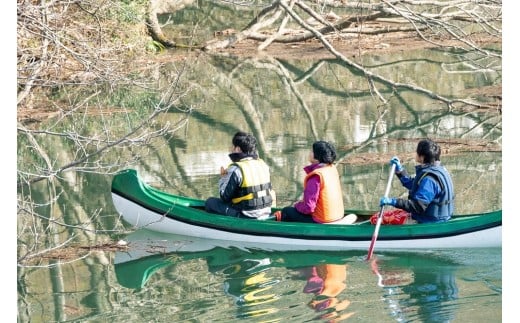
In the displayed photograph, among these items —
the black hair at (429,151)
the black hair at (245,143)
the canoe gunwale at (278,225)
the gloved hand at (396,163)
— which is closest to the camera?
the black hair at (429,151)

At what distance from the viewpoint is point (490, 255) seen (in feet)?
28.9

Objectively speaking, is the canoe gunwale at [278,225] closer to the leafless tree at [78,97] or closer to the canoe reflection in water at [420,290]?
the canoe reflection in water at [420,290]

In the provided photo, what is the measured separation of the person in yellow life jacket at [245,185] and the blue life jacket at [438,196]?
139cm

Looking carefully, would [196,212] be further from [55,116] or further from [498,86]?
[498,86]

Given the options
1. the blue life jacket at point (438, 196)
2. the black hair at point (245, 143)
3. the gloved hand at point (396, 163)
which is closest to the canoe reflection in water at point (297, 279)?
the blue life jacket at point (438, 196)

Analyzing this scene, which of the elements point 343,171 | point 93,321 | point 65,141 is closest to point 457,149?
point 343,171

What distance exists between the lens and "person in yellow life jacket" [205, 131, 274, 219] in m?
9.41

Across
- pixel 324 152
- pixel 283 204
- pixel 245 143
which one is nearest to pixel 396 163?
pixel 324 152

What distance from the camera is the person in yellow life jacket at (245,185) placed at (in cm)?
941

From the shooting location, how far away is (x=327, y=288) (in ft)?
26.8

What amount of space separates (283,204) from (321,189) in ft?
6.03

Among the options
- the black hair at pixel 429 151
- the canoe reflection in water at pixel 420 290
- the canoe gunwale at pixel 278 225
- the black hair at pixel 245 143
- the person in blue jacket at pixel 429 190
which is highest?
the black hair at pixel 245 143

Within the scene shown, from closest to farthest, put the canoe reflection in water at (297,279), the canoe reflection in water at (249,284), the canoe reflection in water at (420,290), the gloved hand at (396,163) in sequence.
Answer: the canoe reflection in water at (420,290)
the canoe reflection in water at (297,279)
the canoe reflection in water at (249,284)
the gloved hand at (396,163)

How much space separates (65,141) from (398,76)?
6.67m
